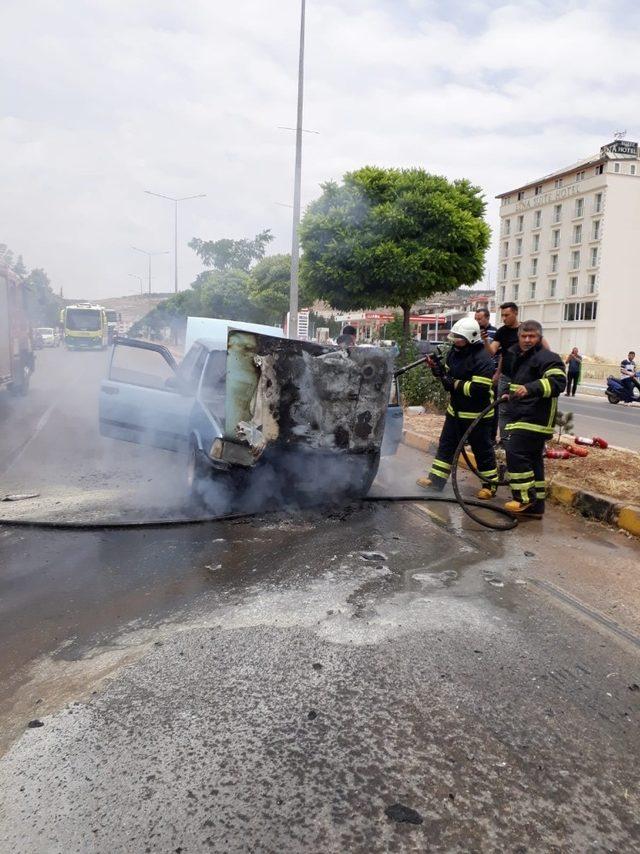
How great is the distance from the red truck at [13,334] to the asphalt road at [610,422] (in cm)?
1059

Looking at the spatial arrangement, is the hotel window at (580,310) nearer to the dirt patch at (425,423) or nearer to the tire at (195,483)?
the dirt patch at (425,423)

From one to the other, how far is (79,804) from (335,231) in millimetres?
13792

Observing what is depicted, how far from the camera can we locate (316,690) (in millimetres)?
2789

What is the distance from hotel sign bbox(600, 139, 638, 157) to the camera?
2047 inches

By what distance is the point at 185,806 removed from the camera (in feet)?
6.91

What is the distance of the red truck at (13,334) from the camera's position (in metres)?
12.0

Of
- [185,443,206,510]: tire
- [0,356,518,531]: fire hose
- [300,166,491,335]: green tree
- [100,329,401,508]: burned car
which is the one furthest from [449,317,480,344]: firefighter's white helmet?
[300,166,491,335]: green tree

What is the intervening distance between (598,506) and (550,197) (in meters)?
59.2

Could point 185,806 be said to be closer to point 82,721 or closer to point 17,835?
point 17,835

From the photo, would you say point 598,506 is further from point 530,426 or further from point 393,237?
point 393,237

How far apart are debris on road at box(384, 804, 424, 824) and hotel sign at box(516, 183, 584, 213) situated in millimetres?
59880

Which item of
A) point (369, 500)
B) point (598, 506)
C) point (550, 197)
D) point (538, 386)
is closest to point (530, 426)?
point (538, 386)

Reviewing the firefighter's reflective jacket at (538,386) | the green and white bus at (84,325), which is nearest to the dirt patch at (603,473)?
the firefighter's reflective jacket at (538,386)

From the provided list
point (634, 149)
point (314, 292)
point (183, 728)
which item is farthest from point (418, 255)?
point (634, 149)
